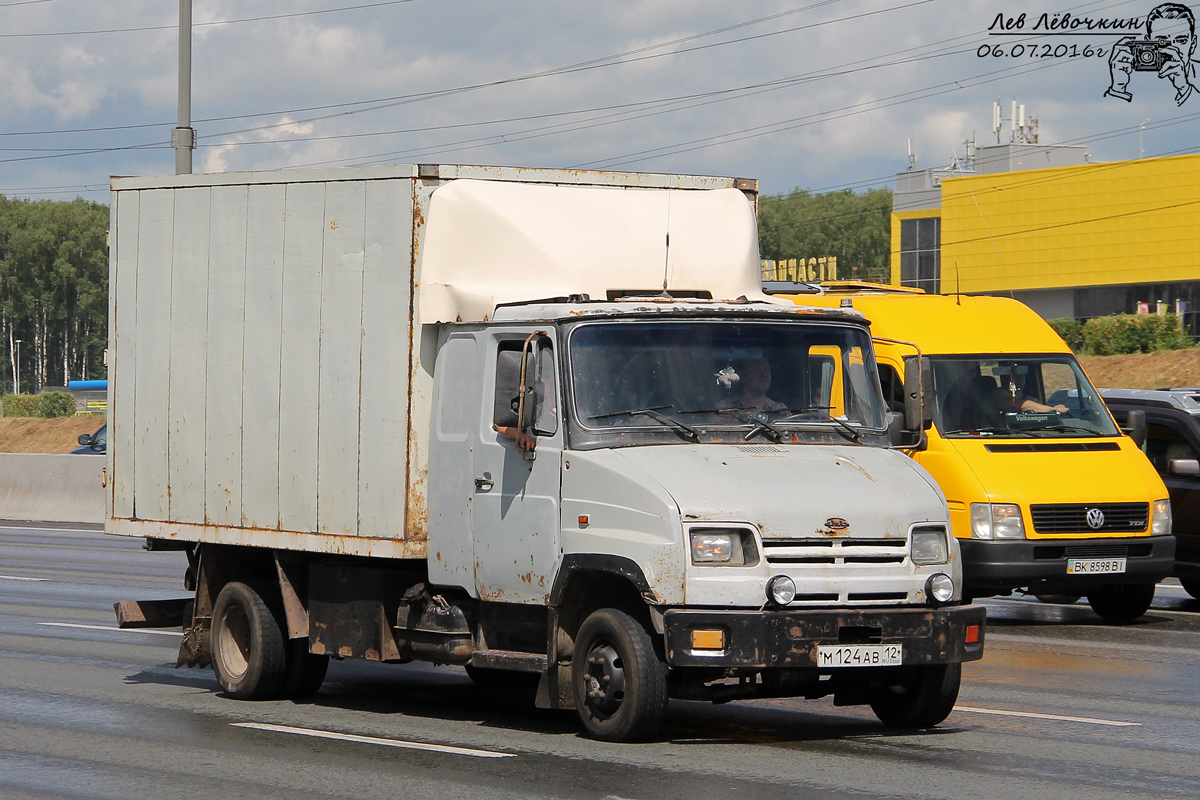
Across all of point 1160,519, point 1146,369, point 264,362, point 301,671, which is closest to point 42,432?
point 1146,369

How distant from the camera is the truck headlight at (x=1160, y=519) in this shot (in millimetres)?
14266

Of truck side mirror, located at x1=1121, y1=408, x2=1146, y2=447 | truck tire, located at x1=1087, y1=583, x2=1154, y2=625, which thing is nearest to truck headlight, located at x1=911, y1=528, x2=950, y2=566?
truck side mirror, located at x1=1121, y1=408, x2=1146, y2=447

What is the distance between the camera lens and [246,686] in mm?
10859

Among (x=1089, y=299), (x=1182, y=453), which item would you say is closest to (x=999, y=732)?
(x=1182, y=453)

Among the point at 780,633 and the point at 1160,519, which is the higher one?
the point at 1160,519

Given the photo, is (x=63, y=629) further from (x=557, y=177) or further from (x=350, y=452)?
(x=557, y=177)

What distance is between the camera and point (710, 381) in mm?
9023

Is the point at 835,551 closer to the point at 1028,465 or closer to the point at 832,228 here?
the point at 1028,465

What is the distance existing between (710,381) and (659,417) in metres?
0.36

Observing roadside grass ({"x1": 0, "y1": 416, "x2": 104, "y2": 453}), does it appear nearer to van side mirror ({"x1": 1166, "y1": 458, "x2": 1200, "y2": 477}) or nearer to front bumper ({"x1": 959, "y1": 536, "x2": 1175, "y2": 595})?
van side mirror ({"x1": 1166, "y1": 458, "x2": 1200, "y2": 477})

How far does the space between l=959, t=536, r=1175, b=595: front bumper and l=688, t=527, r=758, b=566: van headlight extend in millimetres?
5741

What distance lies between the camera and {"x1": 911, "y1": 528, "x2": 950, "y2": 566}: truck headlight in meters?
8.53

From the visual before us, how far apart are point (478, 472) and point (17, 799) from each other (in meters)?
2.96

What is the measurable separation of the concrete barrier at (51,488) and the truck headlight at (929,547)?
23.7m
